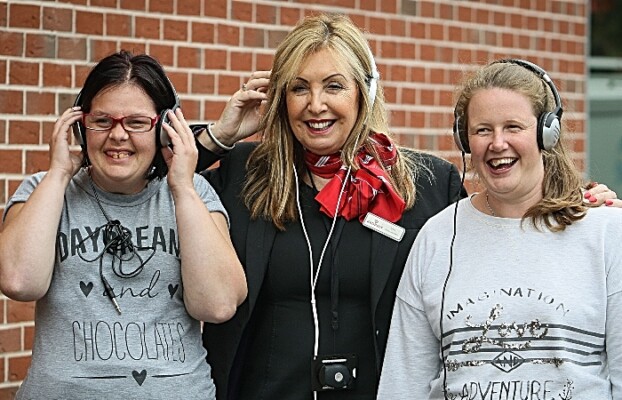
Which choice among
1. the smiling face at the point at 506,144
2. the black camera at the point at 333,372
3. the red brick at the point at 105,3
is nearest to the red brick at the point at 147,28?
the red brick at the point at 105,3

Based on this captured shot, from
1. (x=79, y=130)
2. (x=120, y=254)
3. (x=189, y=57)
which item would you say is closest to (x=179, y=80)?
(x=189, y=57)

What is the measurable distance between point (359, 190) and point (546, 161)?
0.72 meters

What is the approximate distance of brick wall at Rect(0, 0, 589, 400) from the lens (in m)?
5.15

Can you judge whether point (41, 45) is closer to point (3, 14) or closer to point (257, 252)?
point (3, 14)

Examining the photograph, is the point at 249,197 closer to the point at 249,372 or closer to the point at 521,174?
the point at 249,372

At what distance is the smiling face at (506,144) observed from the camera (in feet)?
11.9

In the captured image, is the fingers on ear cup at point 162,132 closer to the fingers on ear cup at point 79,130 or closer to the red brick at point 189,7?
the fingers on ear cup at point 79,130

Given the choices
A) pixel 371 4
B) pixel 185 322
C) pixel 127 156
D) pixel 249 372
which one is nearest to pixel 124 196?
pixel 127 156

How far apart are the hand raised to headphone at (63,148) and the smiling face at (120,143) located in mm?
59

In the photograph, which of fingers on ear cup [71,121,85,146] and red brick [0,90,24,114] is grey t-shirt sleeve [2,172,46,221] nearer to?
fingers on ear cup [71,121,85,146]

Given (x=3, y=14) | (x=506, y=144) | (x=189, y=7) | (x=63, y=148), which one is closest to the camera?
(x=506, y=144)

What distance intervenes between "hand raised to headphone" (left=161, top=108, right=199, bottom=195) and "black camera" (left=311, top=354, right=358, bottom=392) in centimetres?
75

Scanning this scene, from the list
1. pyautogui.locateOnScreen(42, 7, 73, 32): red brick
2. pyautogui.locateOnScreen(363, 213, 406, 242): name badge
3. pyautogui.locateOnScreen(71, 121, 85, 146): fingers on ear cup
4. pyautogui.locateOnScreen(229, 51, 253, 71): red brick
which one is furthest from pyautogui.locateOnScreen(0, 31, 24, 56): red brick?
pyautogui.locateOnScreen(363, 213, 406, 242): name badge

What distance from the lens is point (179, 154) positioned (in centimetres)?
385
